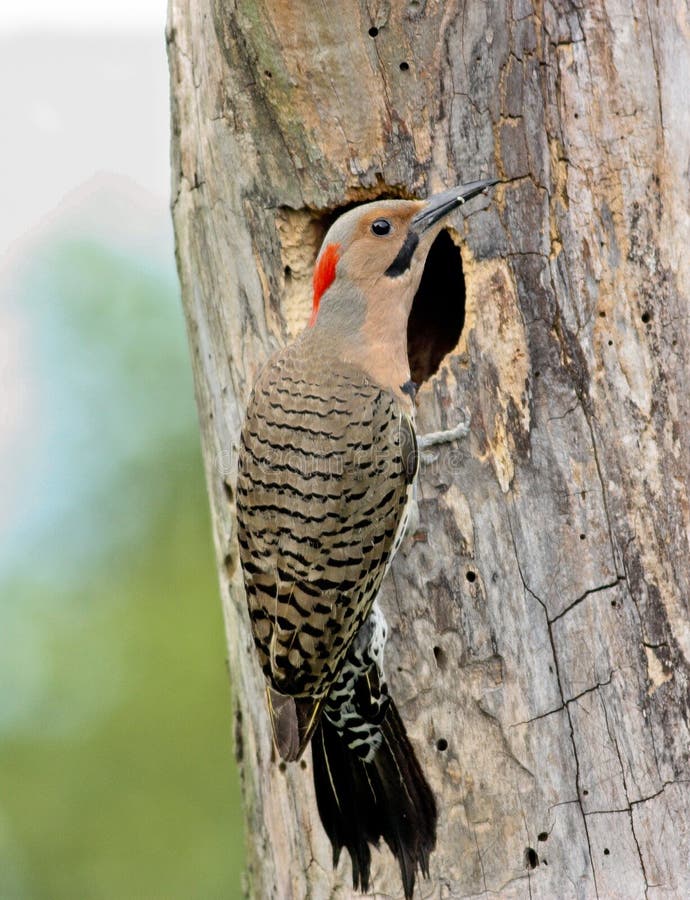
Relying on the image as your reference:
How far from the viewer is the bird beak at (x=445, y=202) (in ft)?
10.7

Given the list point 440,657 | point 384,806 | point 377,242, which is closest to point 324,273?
point 377,242

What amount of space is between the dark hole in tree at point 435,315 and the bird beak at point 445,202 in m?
0.77

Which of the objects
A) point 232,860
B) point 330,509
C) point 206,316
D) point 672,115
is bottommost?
point 232,860

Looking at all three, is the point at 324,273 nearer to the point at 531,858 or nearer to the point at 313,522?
the point at 313,522

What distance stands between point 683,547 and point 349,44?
1.80 m

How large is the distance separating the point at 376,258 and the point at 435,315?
2.55 feet

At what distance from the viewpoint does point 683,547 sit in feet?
10.5

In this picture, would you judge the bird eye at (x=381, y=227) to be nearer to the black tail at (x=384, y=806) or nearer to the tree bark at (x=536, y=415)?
the tree bark at (x=536, y=415)

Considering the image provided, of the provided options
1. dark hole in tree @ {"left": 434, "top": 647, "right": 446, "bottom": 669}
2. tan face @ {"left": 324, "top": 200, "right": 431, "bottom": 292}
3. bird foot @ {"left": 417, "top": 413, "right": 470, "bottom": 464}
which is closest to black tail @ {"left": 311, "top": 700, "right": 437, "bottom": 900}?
dark hole in tree @ {"left": 434, "top": 647, "right": 446, "bottom": 669}

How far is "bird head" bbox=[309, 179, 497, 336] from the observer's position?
335 centimetres

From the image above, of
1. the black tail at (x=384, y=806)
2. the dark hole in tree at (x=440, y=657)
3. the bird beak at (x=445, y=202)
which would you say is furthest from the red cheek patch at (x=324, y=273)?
the black tail at (x=384, y=806)

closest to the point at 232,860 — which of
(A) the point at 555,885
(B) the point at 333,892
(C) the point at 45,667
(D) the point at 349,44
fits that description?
(C) the point at 45,667

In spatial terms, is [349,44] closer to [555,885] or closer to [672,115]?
Result: [672,115]

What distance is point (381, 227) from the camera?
343 centimetres
